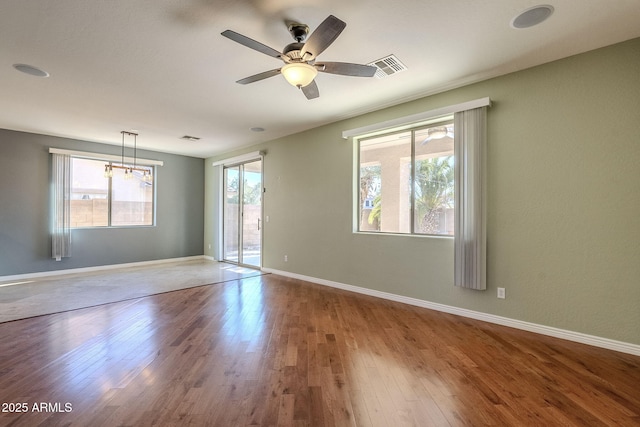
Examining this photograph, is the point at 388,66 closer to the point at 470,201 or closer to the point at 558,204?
the point at 470,201

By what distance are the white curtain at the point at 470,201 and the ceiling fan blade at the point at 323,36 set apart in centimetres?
216

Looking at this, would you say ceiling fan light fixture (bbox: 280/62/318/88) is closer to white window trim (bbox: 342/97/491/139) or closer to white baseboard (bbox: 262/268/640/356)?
white window trim (bbox: 342/97/491/139)

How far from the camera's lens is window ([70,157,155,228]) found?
6.24 m

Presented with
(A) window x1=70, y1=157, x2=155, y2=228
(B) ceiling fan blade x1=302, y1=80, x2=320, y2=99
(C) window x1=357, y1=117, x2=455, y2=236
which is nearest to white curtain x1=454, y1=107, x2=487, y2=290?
(C) window x1=357, y1=117, x2=455, y2=236

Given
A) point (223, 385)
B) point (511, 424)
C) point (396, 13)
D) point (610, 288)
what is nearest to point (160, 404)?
point (223, 385)

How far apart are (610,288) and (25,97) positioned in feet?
23.2

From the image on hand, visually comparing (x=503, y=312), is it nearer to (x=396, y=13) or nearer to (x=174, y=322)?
(x=396, y=13)

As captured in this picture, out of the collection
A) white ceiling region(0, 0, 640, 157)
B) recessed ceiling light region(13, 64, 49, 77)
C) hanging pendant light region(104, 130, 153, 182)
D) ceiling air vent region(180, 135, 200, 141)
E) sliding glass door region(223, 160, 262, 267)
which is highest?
ceiling air vent region(180, 135, 200, 141)

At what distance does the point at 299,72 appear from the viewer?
2.33 meters

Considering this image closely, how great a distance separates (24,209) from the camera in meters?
5.58

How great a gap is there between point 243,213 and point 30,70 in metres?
4.37

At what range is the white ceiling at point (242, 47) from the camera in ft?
7.32

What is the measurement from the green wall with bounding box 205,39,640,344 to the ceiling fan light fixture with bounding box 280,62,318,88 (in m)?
1.48

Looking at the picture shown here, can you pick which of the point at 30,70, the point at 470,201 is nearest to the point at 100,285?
the point at 30,70
